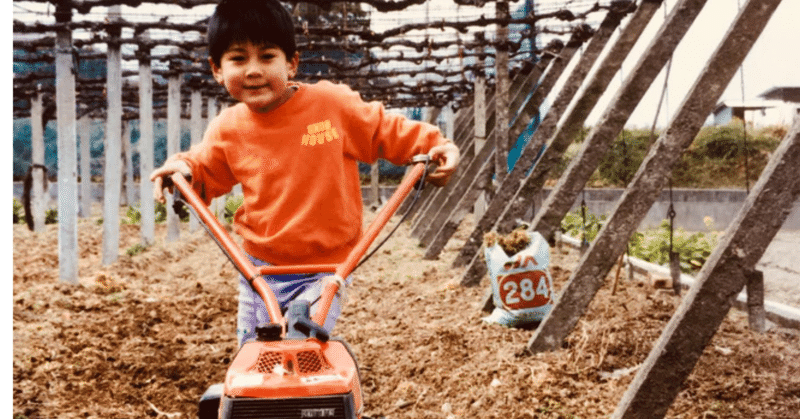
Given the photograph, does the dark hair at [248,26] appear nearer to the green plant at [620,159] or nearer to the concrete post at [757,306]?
the concrete post at [757,306]

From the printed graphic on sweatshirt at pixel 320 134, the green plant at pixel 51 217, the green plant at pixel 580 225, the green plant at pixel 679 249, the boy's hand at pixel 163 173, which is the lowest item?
the green plant at pixel 51 217

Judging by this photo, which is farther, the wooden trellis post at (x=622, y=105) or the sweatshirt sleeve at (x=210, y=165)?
the wooden trellis post at (x=622, y=105)

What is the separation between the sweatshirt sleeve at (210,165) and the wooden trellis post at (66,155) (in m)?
5.79

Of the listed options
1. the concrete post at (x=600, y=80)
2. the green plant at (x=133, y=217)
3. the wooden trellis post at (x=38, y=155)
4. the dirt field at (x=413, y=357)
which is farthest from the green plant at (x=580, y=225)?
the green plant at (x=133, y=217)

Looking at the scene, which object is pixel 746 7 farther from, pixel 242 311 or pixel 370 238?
pixel 242 311

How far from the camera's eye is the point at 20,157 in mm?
21703

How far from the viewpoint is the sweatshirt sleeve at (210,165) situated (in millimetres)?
2420

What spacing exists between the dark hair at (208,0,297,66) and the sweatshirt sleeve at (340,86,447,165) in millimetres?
352

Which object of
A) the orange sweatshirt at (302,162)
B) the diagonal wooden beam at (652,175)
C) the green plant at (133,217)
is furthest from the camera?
the green plant at (133,217)

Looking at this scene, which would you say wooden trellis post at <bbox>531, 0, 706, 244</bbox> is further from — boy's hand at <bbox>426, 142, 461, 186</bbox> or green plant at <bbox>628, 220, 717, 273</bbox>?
green plant at <bbox>628, 220, 717, 273</bbox>

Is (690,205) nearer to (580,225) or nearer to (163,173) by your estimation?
(580,225)

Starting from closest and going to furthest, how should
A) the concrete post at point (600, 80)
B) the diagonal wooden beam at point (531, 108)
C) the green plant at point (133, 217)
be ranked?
the concrete post at point (600, 80)
the diagonal wooden beam at point (531, 108)
the green plant at point (133, 217)

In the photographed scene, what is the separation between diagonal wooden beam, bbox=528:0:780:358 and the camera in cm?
327

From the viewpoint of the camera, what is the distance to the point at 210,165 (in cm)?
246
